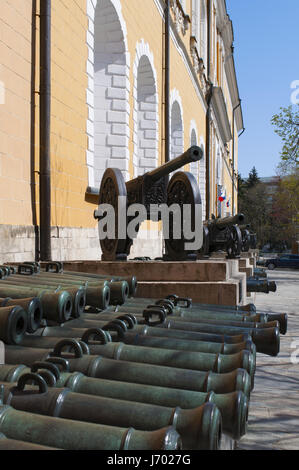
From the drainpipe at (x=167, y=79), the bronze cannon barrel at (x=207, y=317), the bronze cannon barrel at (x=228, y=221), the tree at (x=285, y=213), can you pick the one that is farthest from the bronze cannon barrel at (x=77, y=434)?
the tree at (x=285, y=213)

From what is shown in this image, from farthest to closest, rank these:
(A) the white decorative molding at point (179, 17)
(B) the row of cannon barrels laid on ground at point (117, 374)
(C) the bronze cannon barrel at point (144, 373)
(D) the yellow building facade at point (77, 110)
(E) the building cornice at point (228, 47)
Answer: (E) the building cornice at point (228, 47) < (A) the white decorative molding at point (179, 17) < (D) the yellow building facade at point (77, 110) < (C) the bronze cannon barrel at point (144, 373) < (B) the row of cannon barrels laid on ground at point (117, 374)

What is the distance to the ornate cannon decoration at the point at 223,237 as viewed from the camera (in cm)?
1105

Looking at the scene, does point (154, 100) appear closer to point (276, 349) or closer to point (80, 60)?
point (80, 60)

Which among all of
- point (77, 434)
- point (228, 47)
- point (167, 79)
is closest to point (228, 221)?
point (167, 79)

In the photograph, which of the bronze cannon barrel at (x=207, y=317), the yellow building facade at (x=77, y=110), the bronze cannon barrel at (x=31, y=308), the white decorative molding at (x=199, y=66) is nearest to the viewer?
the bronze cannon barrel at (x=31, y=308)

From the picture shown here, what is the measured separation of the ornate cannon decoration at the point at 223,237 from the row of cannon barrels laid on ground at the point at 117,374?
8.09m

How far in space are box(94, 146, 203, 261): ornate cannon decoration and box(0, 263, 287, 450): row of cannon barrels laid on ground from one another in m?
2.91

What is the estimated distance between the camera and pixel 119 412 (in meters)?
1.52

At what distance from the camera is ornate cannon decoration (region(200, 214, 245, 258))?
1105 cm

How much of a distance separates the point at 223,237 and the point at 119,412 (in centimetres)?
1025

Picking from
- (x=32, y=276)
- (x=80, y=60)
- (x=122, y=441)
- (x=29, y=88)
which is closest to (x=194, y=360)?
(x=122, y=441)

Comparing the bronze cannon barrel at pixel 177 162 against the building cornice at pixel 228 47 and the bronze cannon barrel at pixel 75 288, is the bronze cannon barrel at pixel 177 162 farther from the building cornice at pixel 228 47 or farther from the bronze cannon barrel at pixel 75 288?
the building cornice at pixel 228 47

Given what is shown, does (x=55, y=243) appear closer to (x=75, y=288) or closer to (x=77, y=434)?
(x=75, y=288)

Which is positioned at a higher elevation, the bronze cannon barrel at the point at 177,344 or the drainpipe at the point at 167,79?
the drainpipe at the point at 167,79
